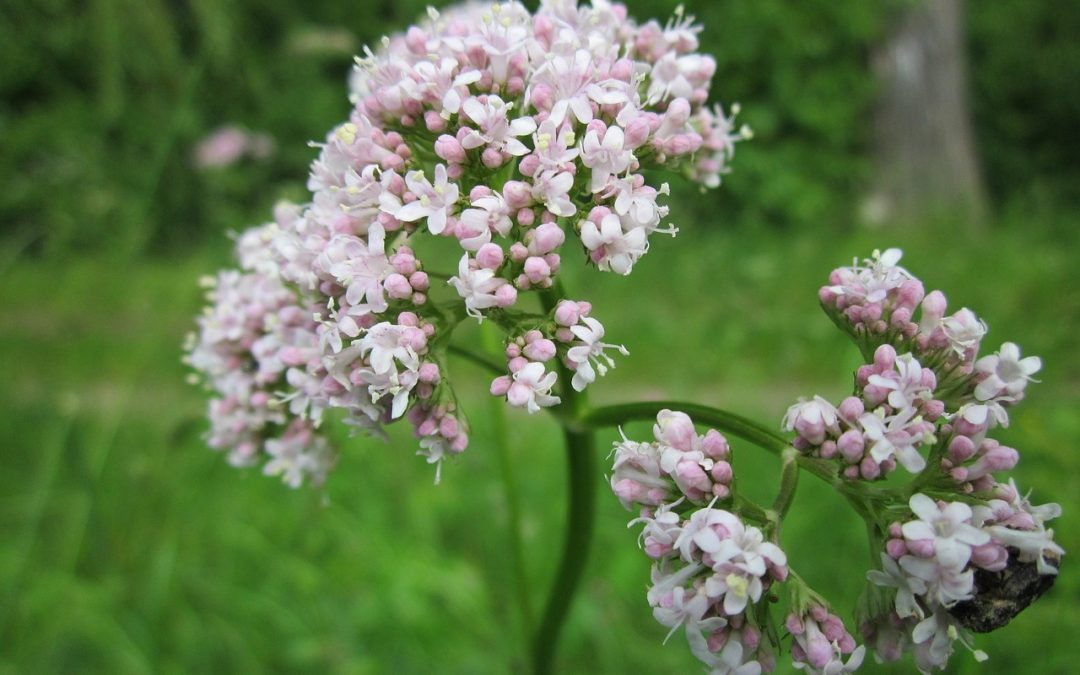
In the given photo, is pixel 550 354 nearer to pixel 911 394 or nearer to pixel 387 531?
pixel 911 394

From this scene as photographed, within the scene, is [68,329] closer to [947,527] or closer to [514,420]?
[514,420]

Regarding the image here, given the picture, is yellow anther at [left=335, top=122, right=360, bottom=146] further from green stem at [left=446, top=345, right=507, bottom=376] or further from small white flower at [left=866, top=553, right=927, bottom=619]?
small white flower at [left=866, top=553, right=927, bottom=619]

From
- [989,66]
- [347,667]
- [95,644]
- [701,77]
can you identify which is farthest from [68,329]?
[989,66]

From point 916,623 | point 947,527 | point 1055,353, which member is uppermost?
point 1055,353

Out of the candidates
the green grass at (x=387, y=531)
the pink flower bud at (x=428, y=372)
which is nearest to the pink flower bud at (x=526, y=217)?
the pink flower bud at (x=428, y=372)

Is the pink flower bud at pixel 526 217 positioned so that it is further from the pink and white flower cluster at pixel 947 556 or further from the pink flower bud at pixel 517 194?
the pink and white flower cluster at pixel 947 556

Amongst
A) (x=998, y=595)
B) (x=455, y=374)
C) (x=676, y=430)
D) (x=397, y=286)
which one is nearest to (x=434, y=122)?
(x=397, y=286)

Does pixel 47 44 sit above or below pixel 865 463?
above
